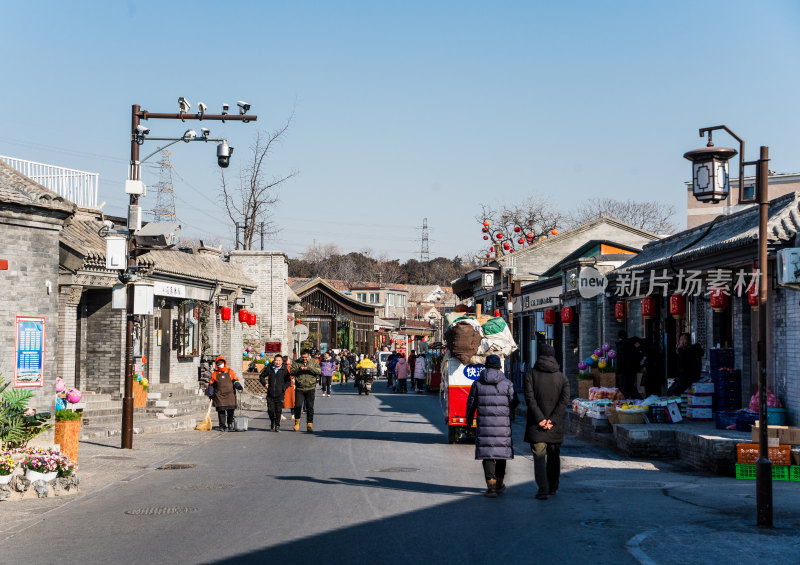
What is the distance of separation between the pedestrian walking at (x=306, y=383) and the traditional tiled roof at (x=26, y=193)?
24.6ft

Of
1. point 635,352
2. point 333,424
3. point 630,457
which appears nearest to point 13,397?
point 630,457

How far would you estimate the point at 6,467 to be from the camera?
12055mm

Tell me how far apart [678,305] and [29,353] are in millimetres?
13701

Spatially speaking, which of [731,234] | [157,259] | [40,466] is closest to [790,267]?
[731,234]

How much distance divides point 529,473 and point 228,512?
5.35 metres

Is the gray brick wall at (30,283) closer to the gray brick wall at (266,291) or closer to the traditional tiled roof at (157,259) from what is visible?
the traditional tiled roof at (157,259)

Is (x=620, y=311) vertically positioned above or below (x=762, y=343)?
above

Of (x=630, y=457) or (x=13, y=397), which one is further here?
(x=630, y=457)

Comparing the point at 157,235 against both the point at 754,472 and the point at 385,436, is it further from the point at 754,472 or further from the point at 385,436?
the point at 754,472

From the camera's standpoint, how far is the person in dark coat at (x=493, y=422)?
12008 millimetres

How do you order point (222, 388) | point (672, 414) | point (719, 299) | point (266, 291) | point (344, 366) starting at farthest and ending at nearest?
point (344, 366) < point (266, 291) < point (222, 388) < point (719, 299) < point (672, 414)

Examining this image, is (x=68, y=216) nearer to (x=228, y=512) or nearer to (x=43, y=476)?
(x=43, y=476)

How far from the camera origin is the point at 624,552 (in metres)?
8.48

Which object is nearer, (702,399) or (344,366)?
(702,399)
